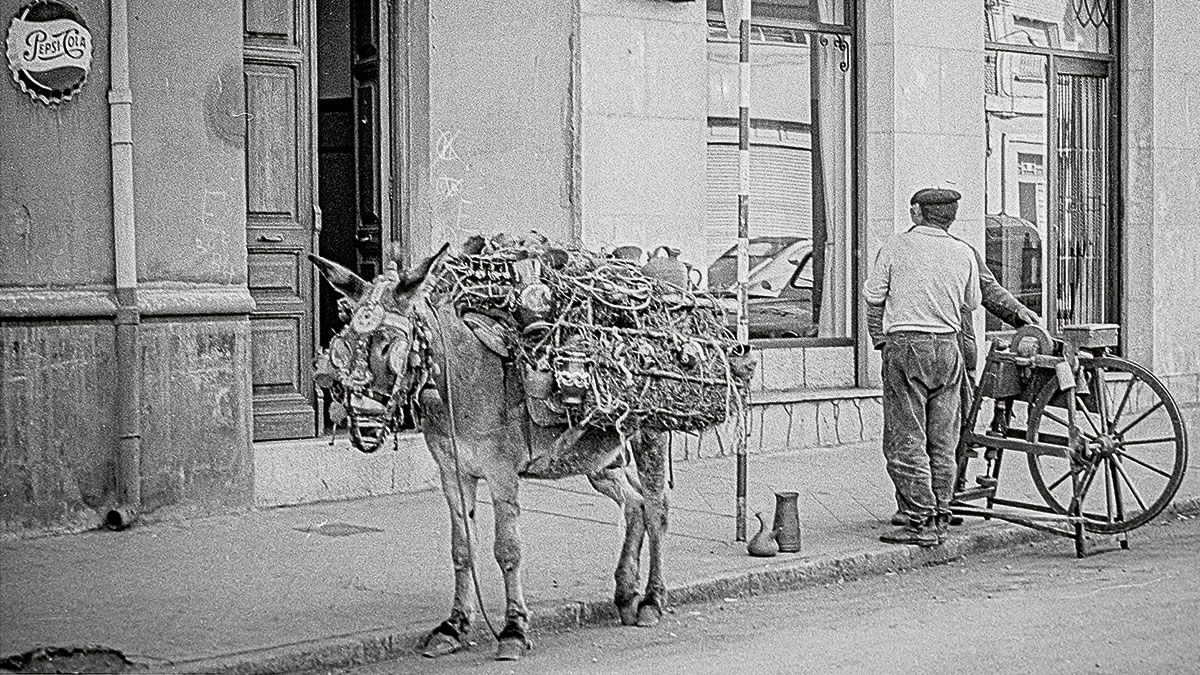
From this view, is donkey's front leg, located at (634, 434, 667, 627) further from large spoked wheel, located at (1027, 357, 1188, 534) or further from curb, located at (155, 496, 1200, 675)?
large spoked wheel, located at (1027, 357, 1188, 534)

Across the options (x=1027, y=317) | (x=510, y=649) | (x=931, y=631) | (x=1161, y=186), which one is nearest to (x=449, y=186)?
(x=1027, y=317)

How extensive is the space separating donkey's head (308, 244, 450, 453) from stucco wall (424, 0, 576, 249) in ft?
16.0

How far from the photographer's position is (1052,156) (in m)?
16.8

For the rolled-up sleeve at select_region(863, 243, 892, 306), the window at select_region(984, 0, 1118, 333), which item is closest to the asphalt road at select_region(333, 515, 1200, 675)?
the rolled-up sleeve at select_region(863, 243, 892, 306)

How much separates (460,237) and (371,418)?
527 centimetres

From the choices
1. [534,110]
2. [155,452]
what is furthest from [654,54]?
[155,452]

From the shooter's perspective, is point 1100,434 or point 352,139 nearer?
point 1100,434

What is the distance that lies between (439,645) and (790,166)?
8.20 m

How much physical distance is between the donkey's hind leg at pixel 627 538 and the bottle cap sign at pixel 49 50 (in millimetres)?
4204

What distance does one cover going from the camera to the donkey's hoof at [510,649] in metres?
7.44

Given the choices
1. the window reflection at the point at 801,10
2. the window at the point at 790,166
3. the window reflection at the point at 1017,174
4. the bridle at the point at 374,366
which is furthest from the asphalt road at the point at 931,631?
the window reflection at the point at 1017,174

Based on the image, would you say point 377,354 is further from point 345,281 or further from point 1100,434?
point 1100,434

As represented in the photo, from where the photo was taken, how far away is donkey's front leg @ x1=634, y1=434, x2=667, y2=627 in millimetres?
8219

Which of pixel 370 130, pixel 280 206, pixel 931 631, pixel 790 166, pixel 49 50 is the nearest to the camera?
pixel 931 631
